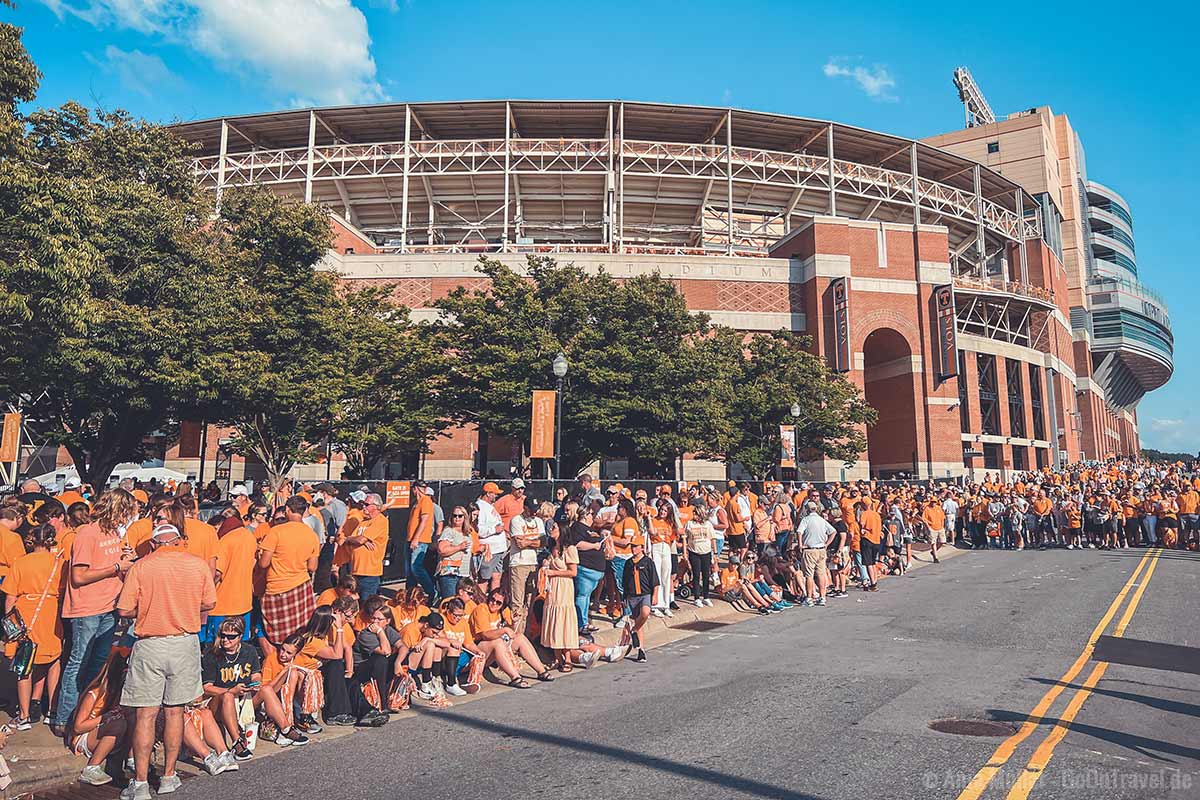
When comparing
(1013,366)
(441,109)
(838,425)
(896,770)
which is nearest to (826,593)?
(896,770)

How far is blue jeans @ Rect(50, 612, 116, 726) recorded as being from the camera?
6.33 m

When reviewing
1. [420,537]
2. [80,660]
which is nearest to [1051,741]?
[80,660]

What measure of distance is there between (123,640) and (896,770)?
658 cm

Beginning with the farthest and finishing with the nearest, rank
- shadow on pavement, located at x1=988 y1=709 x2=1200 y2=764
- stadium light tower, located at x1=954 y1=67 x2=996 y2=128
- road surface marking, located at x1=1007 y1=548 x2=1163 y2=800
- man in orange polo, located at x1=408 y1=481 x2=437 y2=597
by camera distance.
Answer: stadium light tower, located at x1=954 y1=67 x2=996 y2=128 < man in orange polo, located at x1=408 y1=481 x2=437 y2=597 < shadow on pavement, located at x1=988 y1=709 x2=1200 y2=764 < road surface marking, located at x1=1007 y1=548 x2=1163 y2=800

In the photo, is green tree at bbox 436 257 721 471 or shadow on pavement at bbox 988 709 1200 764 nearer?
shadow on pavement at bbox 988 709 1200 764

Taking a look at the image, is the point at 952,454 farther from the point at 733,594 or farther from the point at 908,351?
the point at 733,594

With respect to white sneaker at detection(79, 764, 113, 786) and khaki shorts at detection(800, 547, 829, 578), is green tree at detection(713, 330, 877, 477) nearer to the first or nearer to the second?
khaki shorts at detection(800, 547, 829, 578)

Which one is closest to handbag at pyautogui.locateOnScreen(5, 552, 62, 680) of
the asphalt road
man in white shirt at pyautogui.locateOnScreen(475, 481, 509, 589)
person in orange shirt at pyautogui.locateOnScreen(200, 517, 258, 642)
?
person in orange shirt at pyautogui.locateOnScreen(200, 517, 258, 642)

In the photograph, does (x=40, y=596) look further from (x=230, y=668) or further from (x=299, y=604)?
(x=299, y=604)

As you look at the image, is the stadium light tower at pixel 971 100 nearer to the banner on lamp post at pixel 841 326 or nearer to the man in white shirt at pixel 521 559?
the banner on lamp post at pixel 841 326

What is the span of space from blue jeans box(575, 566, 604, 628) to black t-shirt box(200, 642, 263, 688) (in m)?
4.43

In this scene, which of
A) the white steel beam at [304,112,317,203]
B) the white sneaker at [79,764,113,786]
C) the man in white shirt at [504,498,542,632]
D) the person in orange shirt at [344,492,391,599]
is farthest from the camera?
the white steel beam at [304,112,317,203]

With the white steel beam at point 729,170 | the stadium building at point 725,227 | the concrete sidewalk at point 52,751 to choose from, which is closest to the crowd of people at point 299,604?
the concrete sidewalk at point 52,751

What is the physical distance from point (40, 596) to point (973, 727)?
26.2ft
